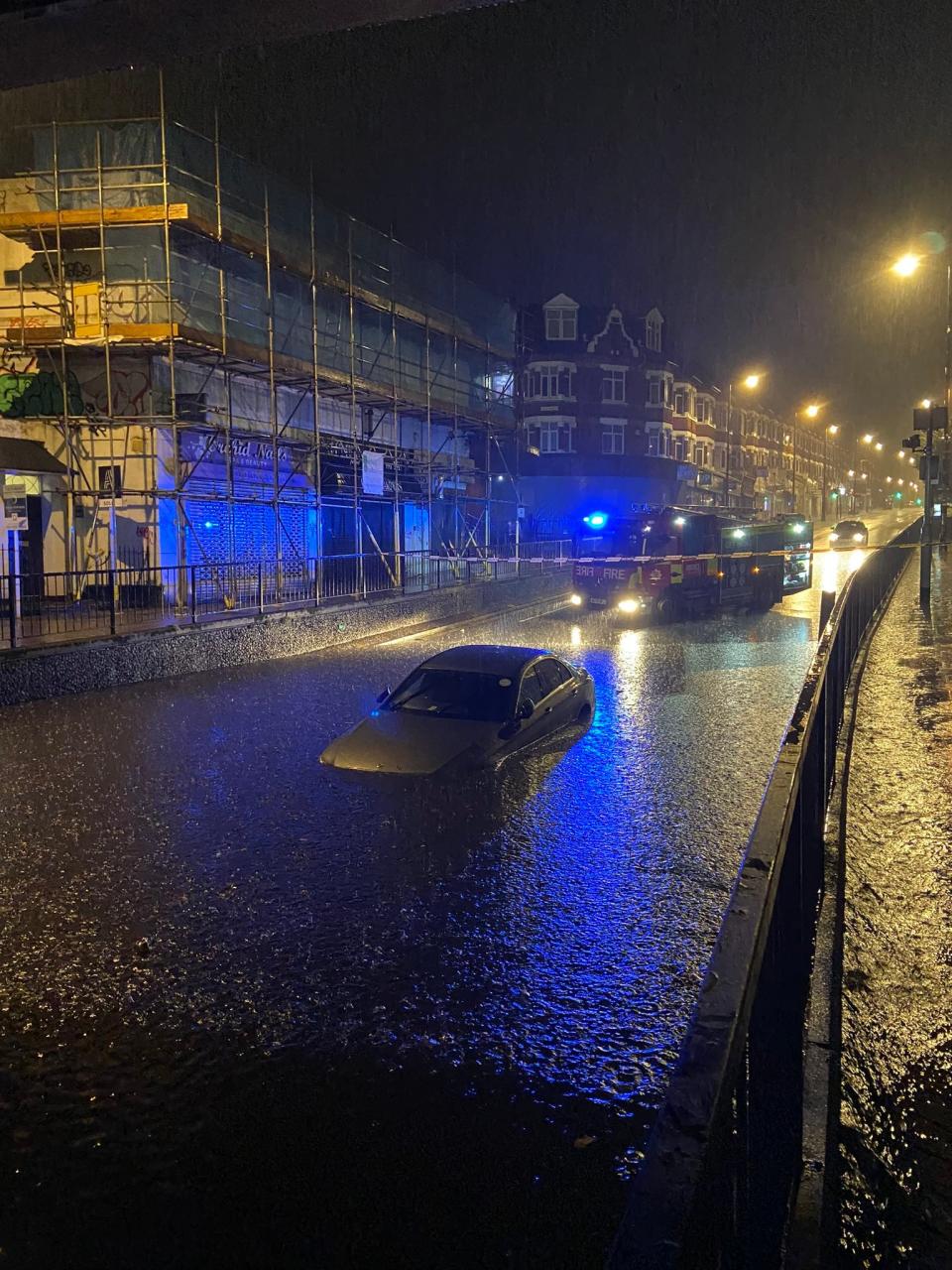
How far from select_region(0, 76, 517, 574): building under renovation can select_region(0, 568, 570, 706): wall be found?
238 cm

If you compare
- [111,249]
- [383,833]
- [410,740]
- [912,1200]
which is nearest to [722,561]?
[111,249]

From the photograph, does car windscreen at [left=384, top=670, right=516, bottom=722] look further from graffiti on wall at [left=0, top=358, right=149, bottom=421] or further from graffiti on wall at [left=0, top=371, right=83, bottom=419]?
graffiti on wall at [left=0, top=371, right=83, bottom=419]

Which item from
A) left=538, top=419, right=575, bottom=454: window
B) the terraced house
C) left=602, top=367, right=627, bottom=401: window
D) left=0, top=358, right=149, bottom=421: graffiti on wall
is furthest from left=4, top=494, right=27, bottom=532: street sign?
left=602, top=367, right=627, bottom=401: window

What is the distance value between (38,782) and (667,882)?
5.94m

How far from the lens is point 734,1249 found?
7.77ft

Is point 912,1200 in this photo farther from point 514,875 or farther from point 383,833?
point 383,833

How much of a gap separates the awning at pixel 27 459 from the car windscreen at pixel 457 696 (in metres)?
13.0

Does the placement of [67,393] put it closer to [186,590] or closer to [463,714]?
[186,590]

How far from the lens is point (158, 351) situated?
803 inches

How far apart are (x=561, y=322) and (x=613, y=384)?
461cm

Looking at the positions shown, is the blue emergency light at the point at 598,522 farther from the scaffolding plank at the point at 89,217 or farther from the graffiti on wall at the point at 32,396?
the graffiti on wall at the point at 32,396

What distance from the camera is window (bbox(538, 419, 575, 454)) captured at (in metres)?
53.9

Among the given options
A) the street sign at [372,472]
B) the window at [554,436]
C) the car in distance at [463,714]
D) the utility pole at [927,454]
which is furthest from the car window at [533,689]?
the window at [554,436]

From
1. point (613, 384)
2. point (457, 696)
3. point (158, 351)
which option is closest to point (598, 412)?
point (613, 384)
